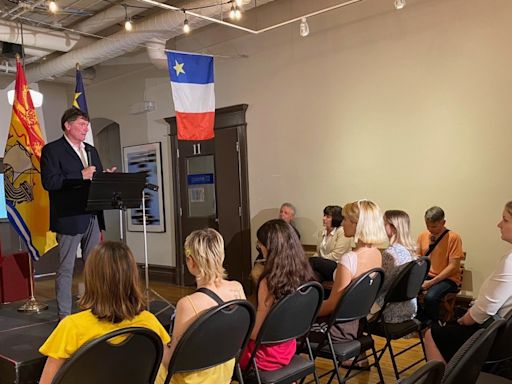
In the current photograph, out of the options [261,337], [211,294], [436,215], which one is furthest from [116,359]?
[436,215]

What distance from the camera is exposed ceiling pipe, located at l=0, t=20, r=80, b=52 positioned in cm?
627

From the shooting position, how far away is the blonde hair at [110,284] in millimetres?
1872

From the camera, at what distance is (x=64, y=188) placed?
3439mm

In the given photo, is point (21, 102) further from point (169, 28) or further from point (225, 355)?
point (225, 355)

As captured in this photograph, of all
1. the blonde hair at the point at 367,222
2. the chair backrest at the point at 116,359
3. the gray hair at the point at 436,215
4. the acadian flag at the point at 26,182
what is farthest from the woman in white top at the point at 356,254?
the acadian flag at the point at 26,182

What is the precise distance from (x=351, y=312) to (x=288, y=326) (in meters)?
0.48

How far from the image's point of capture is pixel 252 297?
632 cm

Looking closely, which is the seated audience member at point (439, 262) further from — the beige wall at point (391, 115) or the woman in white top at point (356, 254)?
the woman in white top at point (356, 254)

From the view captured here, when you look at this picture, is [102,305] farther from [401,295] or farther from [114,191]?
[401,295]

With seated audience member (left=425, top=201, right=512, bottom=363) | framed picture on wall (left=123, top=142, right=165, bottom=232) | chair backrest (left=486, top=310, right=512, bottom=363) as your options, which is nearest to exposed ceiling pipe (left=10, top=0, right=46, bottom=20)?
framed picture on wall (left=123, top=142, right=165, bottom=232)

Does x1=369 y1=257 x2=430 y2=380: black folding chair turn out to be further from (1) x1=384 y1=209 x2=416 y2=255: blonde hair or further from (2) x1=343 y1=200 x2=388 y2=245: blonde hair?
(1) x1=384 y1=209 x2=416 y2=255: blonde hair

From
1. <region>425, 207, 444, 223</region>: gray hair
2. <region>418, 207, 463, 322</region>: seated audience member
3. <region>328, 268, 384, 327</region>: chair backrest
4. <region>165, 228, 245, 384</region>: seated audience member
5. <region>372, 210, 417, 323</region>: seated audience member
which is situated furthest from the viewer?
<region>425, 207, 444, 223</region>: gray hair

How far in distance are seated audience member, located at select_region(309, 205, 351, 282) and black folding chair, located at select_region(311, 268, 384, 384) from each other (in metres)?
1.85

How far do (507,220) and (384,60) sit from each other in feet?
9.98
